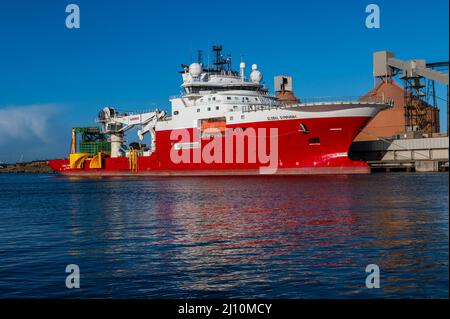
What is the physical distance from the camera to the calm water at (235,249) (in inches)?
461

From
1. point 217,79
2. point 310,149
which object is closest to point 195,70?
point 217,79

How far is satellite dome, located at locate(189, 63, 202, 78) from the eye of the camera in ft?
219

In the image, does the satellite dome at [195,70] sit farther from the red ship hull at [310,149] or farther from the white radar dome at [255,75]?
the red ship hull at [310,149]

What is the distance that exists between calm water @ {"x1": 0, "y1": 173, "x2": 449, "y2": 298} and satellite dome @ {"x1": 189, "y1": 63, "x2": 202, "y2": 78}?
39578 mm

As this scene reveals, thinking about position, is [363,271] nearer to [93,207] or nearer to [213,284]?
[213,284]

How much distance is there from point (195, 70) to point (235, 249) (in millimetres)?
53013

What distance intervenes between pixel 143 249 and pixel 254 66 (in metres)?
53.4

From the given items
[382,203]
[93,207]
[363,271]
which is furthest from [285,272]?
[93,207]

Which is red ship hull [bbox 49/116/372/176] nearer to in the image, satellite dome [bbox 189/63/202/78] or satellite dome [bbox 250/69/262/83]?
satellite dome [bbox 189/63/202/78]

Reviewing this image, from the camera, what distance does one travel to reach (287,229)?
19.9 m

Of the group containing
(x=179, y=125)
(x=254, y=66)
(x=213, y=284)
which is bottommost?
(x=213, y=284)

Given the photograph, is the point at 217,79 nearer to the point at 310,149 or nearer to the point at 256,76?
the point at 256,76

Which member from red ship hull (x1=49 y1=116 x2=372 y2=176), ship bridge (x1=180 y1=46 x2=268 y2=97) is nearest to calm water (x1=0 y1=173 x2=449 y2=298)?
red ship hull (x1=49 y1=116 x2=372 y2=176)
